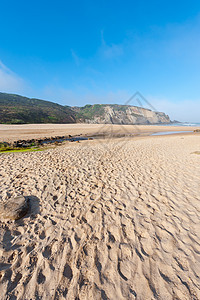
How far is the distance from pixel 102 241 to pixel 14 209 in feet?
9.47

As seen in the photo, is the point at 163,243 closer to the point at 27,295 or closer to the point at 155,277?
the point at 155,277

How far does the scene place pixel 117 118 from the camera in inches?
4751

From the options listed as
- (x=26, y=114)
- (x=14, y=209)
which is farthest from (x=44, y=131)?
(x=26, y=114)

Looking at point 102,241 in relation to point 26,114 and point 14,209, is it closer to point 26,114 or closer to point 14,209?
point 14,209

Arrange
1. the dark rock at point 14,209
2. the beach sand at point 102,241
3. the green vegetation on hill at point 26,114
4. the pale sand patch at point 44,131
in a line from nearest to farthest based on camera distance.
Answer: the beach sand at point 102,241 → the dark rock at point 14,209 → the pale sand patch at point 44,131 → the green vegetation on hill at point 26,114

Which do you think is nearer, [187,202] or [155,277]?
[155,277]

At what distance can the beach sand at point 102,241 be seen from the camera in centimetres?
215

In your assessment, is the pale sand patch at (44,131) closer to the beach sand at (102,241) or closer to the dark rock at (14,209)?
the dark rock at (14,209)

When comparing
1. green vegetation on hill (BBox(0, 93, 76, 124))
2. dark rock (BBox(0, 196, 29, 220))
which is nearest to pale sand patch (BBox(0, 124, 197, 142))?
dark rock (BBox(0, 196, 29, 220))

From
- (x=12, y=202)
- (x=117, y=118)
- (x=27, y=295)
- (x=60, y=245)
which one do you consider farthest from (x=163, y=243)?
(x=117, y=118)

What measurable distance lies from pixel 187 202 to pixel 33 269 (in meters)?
5.08

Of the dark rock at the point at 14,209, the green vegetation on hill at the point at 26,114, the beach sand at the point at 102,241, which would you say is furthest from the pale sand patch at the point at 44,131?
the green vegetation on hill at the point at 26,114

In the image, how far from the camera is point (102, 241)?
300 cm

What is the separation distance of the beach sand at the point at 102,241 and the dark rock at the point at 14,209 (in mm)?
158
